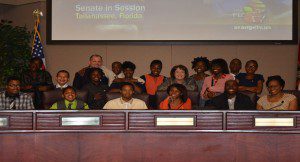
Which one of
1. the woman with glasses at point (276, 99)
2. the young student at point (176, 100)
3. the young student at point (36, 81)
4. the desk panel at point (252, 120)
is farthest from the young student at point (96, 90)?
the desk panel at point (252, 120)

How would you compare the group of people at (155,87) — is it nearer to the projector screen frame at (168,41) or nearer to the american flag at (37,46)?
the projector screen frame at (168,41)

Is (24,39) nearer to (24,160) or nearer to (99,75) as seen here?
(99,75)

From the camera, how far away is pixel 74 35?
8.68m

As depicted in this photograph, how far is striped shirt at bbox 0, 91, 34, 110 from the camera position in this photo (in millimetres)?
5834

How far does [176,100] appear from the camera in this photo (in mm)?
5605

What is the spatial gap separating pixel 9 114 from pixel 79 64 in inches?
170

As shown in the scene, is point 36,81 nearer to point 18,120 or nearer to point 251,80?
point 18,120

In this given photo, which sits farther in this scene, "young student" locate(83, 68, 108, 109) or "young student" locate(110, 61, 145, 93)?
"young student" locate(110, 61, 145, 93)

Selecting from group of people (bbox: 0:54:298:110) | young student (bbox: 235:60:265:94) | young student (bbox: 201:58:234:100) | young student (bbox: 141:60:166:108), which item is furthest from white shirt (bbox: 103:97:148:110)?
young student (bbox: 235:60:265:94)

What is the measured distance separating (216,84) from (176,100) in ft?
3.21

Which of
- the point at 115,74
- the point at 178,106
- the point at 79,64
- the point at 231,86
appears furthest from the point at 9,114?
the point at 79,64

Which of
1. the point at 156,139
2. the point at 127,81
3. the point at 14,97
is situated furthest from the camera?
the point at 127,81

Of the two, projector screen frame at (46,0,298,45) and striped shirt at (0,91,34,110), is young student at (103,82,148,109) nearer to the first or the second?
striped shirt at (0,91,34,110)

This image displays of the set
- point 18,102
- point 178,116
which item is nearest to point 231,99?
point 178,116
